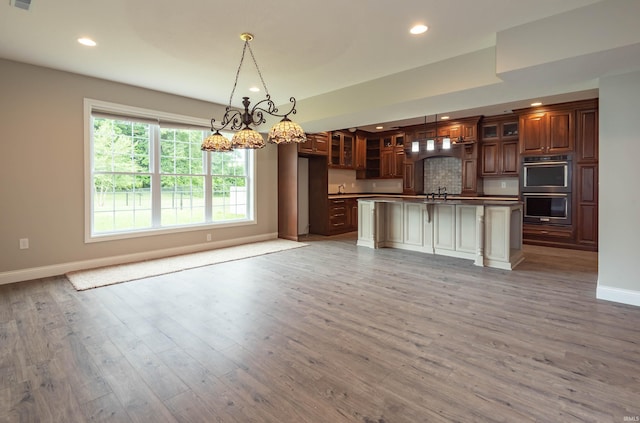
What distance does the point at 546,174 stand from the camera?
6102 mm

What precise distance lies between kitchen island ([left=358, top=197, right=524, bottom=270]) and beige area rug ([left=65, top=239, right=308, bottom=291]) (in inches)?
62.3

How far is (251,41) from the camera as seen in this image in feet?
11.0

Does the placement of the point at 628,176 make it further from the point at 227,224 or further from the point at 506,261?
the point at 227,224

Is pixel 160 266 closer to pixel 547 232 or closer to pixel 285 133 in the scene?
pixel 285 133

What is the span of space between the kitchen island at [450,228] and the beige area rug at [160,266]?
1.58 metres

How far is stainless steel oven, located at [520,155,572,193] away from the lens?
5887 millimetres

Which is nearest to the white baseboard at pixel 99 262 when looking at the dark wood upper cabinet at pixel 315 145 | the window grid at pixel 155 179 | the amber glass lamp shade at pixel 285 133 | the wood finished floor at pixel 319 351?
the wood finished floor at pixel 319 351

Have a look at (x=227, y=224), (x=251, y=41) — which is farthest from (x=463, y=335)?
(x=227, y=224)

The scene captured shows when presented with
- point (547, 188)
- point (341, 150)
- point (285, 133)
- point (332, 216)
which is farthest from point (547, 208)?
point (285, 133)

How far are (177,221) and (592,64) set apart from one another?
5.97 metres

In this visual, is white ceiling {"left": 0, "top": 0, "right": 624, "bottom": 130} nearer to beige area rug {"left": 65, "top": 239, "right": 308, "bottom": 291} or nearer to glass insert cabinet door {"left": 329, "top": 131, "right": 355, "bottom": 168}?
beige area rug {"left": 65, "top": 239, "right": 308, "bottom": 291}

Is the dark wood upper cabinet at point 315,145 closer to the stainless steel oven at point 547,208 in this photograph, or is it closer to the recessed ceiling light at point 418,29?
the recessed ceiling light at point 418,29

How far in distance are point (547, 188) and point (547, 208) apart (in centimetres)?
39

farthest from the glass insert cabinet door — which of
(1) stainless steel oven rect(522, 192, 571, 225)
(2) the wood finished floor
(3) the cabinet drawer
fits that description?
(2) the wood finished floor
